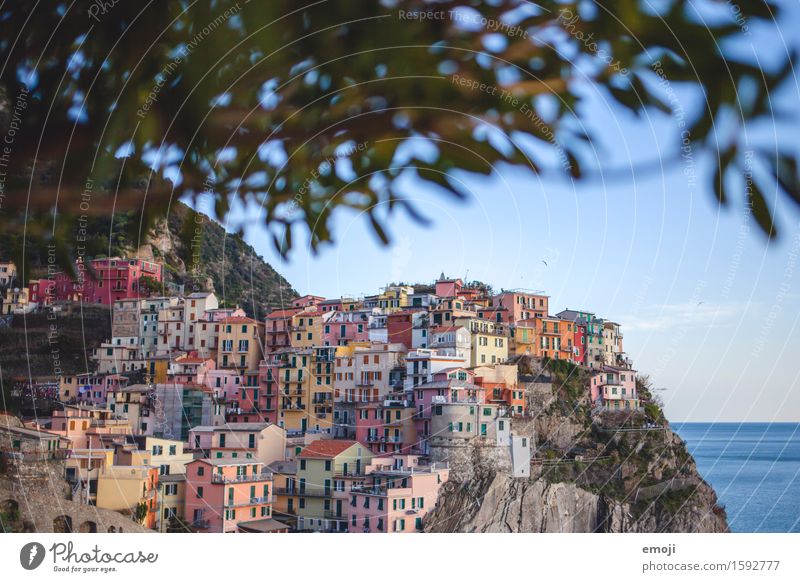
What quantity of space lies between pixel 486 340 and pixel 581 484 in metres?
2.15

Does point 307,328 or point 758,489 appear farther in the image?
point 758,489

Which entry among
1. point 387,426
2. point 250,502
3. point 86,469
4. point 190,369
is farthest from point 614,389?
point 86,469

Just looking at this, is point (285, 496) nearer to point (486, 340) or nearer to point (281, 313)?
point (281, 313)

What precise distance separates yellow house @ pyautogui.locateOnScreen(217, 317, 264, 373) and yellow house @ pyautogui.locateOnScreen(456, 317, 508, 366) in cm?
188

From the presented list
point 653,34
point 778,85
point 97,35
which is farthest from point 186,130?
point 778,85

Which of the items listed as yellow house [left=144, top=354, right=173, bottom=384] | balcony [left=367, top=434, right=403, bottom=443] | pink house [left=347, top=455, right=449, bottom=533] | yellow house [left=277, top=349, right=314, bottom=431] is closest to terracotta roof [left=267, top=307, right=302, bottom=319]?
yellow house [left=277, top=349, right=314, bottom=431]

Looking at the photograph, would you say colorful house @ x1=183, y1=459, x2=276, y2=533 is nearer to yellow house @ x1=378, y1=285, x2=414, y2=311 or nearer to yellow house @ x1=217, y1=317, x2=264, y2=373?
yellow house @ x1=217, y1=317, x2=264, y2=373

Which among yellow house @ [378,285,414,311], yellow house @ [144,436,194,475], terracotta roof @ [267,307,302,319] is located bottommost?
yellow house @ [144,436,194,475]

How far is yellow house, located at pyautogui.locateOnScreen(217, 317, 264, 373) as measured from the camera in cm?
727

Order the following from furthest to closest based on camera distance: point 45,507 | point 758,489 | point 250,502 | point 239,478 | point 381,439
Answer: point 758,489, point 381,439, point 239,478, point 250,502, point 45,507

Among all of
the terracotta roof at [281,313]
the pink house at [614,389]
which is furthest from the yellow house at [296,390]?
the pink house at [614,389]

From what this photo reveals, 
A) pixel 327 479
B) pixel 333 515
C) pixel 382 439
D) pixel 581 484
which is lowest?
pixel 581 484

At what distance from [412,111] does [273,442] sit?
5436 millimetres

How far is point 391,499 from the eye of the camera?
19.0ft
